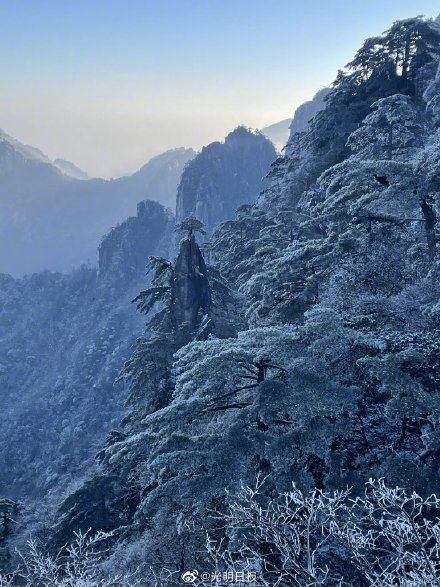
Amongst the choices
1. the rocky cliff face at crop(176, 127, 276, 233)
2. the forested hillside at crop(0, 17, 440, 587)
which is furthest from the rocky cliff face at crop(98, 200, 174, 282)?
the forested hillside at crop(0, 17, 440, 587)

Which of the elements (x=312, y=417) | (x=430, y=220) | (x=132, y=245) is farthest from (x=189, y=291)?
(x=132, y=245)

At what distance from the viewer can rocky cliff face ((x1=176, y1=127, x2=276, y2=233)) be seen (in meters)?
108

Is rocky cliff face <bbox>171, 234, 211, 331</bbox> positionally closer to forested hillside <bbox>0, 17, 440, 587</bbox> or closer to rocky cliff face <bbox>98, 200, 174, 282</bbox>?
forested hillside <bbox>0, 17, 440, 587</bbox>

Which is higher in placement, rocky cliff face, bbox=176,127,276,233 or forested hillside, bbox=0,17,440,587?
rocky cliff face, bbox=176,127,276,233

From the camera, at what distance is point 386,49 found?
93.9 feet

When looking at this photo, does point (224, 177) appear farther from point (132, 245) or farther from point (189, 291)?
point (189, 291)

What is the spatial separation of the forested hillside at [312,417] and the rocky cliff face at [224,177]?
88.7 meters

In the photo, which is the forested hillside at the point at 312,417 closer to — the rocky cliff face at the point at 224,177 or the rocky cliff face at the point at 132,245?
the rocky cliff face at the point at 132,245

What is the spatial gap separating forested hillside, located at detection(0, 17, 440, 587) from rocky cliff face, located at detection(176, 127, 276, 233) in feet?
291

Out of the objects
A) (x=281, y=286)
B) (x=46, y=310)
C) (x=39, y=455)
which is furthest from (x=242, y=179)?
(x=281, y=286)

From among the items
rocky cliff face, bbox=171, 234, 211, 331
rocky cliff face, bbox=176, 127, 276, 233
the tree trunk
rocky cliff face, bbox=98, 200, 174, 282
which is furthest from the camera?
rocky cliff face, bbox=176, 127, 276, 233

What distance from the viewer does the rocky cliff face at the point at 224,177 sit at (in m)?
108

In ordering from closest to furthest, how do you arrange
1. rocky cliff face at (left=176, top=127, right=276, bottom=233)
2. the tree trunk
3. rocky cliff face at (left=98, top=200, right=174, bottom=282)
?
1. the tree trunk
2. rocky cliff face at (left=98, top=200, right=174, bottom=282)
3. rocky cliff face at (left=176, top=127, right=276, bottom=233)

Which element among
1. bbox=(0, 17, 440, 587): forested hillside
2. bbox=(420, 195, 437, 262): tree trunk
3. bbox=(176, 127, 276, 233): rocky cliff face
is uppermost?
bbox=(176, 127, 276, 233): rocky cliff face
